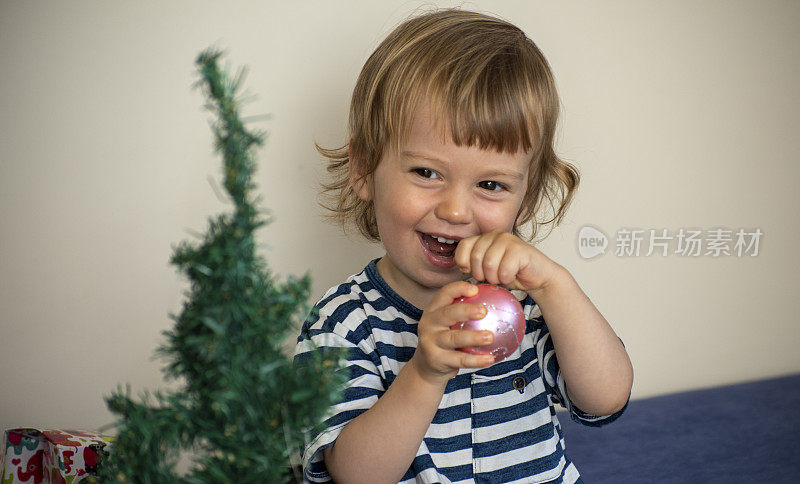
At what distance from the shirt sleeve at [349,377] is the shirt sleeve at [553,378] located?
22cm

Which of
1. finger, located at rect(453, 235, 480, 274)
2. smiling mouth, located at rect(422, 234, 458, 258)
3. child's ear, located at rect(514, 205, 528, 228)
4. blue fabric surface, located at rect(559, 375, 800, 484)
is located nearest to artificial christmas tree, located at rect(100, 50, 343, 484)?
finger, located at rect(453, 235, 480, 274)

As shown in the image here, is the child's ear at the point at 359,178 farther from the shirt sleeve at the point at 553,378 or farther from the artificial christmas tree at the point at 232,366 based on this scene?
the artificial christmas tree at the point at 232,366

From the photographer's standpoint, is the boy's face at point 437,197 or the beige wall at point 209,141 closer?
the boy's face at point 437,197

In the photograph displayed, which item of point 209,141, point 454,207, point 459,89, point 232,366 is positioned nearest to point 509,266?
point 454,207

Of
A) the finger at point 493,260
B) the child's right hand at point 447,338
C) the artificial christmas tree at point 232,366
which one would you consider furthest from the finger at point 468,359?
the artificial christmas tree at point 232,366

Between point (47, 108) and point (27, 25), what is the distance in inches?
4.4

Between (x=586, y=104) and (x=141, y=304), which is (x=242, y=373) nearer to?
(x=141, y=304)

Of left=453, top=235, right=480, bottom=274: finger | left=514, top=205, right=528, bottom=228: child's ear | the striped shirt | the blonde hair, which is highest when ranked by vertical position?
the blonde hair

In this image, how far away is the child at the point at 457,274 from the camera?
0.73m

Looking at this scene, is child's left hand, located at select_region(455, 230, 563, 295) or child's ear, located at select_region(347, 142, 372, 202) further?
child's ear, located at select_region(347, 142, 372, 202)

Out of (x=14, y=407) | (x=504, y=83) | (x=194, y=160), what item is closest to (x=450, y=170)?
(x=504, y=83)

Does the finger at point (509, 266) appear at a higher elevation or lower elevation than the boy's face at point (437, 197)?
lower

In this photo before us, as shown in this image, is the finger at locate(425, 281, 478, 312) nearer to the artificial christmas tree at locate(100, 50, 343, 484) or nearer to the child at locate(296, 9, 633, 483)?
the child at locate(296, 9, 633, 483)

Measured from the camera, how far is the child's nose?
2.56 ft
